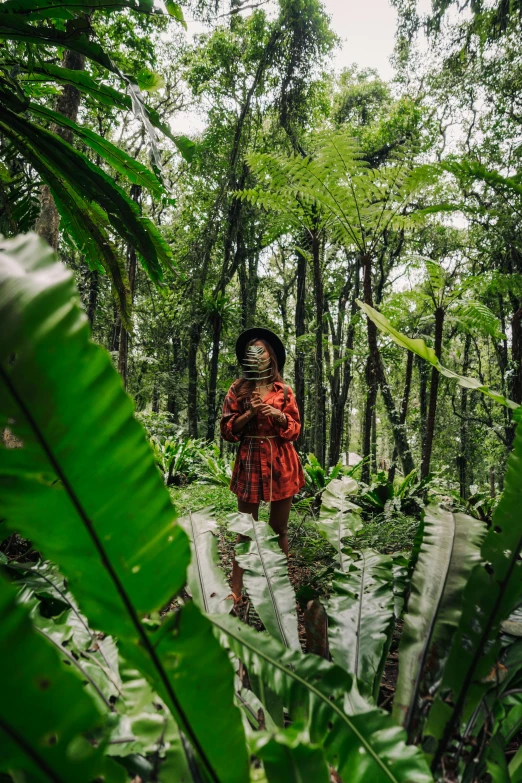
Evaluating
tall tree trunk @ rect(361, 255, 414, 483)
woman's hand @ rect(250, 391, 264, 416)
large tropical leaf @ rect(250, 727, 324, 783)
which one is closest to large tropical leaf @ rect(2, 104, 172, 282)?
woman's hand @ rect(250, 391, 264, 416)

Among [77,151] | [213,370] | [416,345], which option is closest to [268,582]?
[416,345]

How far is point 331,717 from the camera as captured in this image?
588mm

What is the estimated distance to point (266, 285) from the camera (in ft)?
48.1

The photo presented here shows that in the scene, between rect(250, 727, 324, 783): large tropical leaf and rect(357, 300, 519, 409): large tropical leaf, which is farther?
rect(357, 300, 519, 409): large tropical leaf

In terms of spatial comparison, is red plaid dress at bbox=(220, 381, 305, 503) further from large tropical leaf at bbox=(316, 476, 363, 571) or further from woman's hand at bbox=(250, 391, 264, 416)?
large tropical leaf at bbox=(316, 476, 363, 571)

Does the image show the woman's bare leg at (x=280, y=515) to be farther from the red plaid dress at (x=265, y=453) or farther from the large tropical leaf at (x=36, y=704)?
the large tropical leaf at (x=36, y=704)

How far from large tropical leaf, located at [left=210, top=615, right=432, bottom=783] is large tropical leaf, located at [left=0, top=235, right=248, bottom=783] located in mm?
145

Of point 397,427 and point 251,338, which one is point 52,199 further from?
point 397,427

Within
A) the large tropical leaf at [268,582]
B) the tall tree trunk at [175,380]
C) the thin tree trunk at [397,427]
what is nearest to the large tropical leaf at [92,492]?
the large tropical leaf at [268,582]

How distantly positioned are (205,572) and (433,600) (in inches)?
22.0

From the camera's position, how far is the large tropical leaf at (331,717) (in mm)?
549

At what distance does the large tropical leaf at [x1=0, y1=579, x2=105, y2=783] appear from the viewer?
36 centimetres

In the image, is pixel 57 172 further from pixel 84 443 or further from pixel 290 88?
pixel 290 88

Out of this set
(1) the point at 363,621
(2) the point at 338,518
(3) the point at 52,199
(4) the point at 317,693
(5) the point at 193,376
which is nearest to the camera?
(4) the point at 317,693
